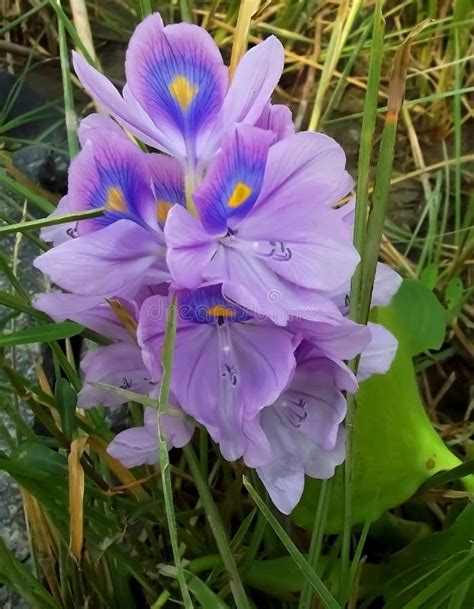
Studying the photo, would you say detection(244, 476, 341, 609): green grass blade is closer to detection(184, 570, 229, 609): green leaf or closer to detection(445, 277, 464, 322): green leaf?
detection(184, 570, 229, 609): green leaf

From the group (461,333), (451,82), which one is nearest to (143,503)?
(461,333)

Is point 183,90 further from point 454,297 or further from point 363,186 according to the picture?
point 454,297

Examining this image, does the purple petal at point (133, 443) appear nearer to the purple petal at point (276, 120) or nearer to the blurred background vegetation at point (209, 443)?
the blurred background vegetation at point (209, 443)

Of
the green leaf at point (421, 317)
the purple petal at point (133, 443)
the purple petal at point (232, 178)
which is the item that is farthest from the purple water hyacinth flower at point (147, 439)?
the green leaf at point (421, 317)

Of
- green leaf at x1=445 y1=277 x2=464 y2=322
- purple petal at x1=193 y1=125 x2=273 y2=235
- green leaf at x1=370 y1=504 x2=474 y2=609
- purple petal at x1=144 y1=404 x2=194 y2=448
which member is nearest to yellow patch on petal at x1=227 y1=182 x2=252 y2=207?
purple petal at x1=193 y1=125 x2=273 y2=235

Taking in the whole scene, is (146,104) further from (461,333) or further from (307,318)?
(461,333)

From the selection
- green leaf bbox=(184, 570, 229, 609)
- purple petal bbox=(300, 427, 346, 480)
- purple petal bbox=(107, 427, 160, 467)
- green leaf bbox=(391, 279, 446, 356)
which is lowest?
green leaf bbox=(184, 570, 229, 609)
